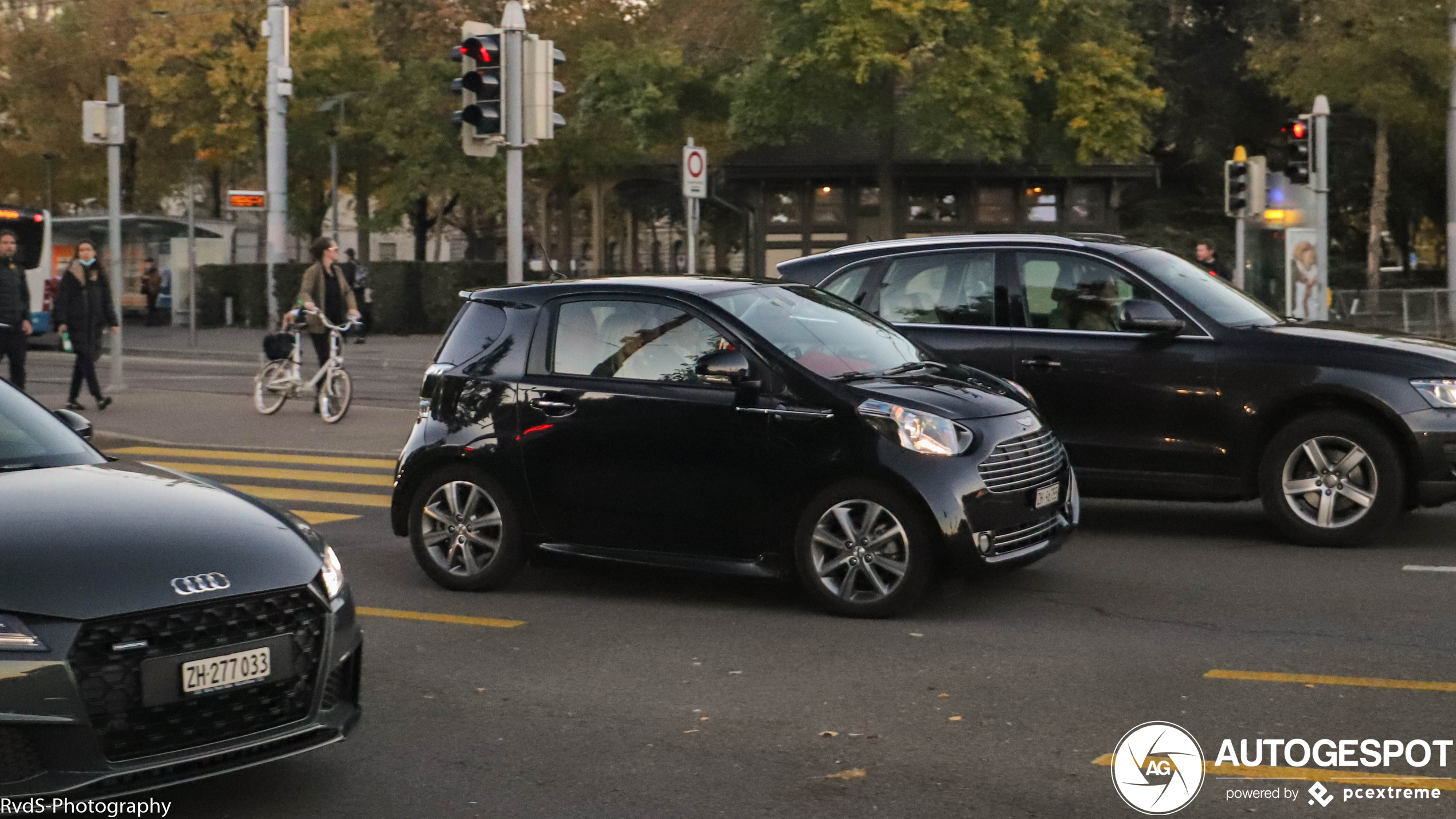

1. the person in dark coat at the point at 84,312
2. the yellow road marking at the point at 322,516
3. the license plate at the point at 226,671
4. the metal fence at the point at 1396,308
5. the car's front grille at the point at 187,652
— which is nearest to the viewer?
the car's front grille at the point at 187,652

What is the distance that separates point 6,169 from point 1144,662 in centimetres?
5724

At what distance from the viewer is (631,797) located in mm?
5156

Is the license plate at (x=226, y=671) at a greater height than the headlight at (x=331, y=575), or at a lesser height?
lesser

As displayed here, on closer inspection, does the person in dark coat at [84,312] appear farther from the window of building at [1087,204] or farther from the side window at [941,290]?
the window of building at [1087,204]

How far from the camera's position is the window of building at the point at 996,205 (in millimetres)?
45344

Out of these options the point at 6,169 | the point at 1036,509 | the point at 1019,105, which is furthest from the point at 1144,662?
the point at 6,169

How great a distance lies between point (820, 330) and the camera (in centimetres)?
848

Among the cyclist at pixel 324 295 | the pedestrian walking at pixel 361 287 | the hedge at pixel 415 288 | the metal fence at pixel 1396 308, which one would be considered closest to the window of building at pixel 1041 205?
the hedge at pixel 415 288

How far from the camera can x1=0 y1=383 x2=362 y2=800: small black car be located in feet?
14.5

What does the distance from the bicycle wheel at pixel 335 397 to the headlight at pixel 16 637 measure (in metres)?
13.3

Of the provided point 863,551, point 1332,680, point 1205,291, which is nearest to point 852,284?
point 1205,291

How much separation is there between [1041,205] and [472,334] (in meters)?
38.2

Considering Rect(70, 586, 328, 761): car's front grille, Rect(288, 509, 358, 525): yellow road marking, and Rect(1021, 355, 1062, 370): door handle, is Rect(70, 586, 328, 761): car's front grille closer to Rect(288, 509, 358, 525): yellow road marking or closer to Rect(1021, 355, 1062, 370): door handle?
Rect(1021, 355, 1062, 370): door handle

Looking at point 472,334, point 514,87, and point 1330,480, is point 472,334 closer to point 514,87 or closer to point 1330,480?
point 1330,480
